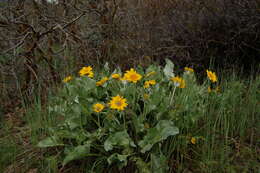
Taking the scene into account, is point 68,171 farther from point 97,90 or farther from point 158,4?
point 158,4

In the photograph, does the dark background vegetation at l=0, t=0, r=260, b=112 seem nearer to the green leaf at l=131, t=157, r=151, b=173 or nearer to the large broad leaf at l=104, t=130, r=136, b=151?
the large broad leaf at l=104, t=130, r=136, b=151

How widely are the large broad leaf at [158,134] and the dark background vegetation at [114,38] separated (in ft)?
4.65

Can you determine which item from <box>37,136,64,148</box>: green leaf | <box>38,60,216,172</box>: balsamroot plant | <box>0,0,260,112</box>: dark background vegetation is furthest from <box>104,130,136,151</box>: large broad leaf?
<box>0,0,260,112</box>: dark background vegetation

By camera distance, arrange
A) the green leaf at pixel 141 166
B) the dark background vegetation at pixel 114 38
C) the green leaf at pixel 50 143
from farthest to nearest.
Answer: the dark background vegetation at pixel 114 38
the green leaf at pixel 50 143
the green leaf at pixel 141 166

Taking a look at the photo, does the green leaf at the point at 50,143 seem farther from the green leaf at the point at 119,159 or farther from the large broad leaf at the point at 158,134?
the large broad leaf at the point at 158,134

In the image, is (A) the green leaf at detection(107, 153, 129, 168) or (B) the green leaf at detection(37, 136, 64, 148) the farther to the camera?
(B) the green leaf at detection(37, 136, 64, 148)

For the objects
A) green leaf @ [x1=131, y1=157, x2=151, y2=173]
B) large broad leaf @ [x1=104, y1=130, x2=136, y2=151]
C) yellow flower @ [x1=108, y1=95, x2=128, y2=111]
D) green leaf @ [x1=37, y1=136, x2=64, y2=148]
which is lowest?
green leaf @ [x1=131, y1=157, x2=151, y2=173]

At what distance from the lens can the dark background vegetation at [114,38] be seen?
2838 millimetres

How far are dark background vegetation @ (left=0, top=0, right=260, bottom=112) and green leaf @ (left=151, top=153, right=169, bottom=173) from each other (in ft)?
5.20

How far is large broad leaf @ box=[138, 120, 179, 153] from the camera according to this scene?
1.55 meters

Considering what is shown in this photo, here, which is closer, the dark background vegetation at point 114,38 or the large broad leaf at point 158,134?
the large broad leaf at point 158,134

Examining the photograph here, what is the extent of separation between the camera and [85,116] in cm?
175

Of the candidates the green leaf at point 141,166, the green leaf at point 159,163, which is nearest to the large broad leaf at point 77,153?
the green leaf at point 141,166

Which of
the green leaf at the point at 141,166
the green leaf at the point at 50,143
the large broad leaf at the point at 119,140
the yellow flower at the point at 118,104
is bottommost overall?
the green leaf at the point at 141,166
